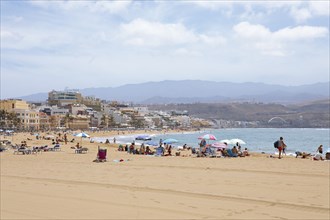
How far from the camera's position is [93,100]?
13288 cm

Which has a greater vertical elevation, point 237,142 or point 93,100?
point 93,100

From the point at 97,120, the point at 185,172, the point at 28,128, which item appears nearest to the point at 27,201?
the point at 185,172

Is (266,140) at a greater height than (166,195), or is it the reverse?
(166,195)

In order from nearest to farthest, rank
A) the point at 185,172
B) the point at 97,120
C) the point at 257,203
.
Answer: the point at 257,203, the point at 185,172, the point at 97,120

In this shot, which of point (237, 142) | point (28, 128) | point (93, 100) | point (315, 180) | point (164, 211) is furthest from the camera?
point (93, 100)

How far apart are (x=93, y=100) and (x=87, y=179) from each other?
123 meters

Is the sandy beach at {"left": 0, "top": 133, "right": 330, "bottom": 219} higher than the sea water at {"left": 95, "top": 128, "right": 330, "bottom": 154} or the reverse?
higher

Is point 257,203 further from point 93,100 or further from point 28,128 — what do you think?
point 93,100

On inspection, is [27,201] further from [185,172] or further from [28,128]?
[28,128]

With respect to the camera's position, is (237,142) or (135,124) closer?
(237,142)

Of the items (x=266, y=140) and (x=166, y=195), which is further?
(x=266, y=140)

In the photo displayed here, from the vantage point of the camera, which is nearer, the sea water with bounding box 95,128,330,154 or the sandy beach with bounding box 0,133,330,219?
the sandy beach with bounding box 0,133,330,219

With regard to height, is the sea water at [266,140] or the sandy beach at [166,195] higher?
the sandy beach at [166,195]

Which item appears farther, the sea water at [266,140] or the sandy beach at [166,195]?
the sea water at [266,140]
